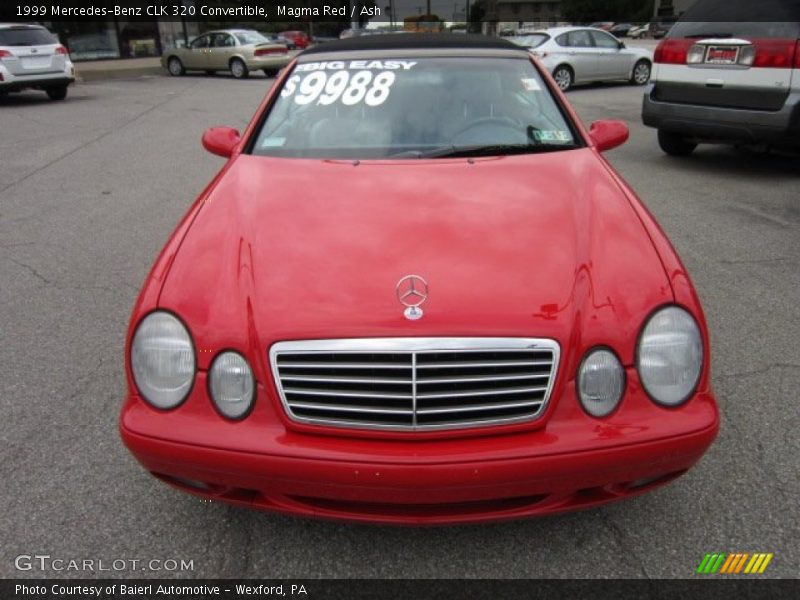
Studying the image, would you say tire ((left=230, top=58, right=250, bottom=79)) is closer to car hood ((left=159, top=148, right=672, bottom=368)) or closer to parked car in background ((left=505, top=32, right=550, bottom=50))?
parked car in background ((left=505, top=32, right=550, bottom=50))

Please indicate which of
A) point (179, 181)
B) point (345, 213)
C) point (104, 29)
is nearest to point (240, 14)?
point (104, 29)

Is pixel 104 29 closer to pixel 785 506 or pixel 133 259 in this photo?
pixel 133 259

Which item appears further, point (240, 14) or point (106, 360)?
point (240, 14)

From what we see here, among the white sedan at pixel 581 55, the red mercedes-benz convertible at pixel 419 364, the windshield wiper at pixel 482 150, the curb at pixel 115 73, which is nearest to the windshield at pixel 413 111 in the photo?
the windshield wiper at pixel 482 150

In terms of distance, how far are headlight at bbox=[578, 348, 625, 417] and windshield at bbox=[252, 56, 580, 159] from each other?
4.44 ft

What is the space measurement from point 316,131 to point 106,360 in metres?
1.58

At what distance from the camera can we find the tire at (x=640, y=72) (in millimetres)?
16719

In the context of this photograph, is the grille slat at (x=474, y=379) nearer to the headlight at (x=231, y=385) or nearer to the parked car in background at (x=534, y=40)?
the headlight at (x=231, y=385)

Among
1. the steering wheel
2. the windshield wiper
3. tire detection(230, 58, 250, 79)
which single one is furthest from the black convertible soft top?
tire detection(230, 58, 250, 79)

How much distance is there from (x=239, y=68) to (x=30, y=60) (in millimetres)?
8581

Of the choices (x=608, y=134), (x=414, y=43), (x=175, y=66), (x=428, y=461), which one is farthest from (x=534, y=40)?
(x=428, y=461)

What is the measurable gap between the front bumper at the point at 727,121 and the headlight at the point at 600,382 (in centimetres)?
573

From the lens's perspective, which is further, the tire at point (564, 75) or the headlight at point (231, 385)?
the tire at point (564, 75)

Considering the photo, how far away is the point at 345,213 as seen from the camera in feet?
8.25
